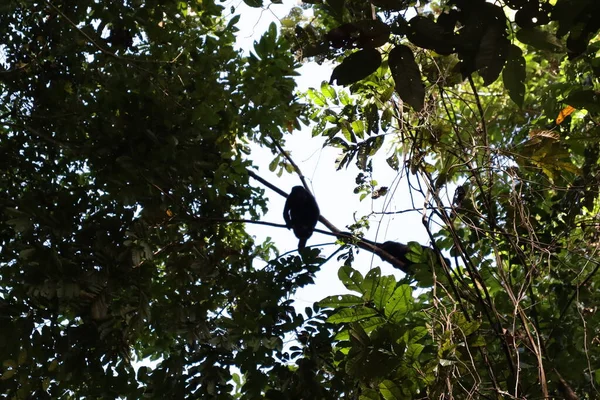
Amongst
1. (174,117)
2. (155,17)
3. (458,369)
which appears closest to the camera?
(458,369)

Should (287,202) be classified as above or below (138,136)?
above

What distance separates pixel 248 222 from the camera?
3490mm

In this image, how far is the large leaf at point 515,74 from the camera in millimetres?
1535

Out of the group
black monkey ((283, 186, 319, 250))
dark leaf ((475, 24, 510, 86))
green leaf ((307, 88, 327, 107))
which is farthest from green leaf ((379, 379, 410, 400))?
black monkey ((283, 186, 319, 250))

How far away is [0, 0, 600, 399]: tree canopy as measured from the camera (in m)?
2.11

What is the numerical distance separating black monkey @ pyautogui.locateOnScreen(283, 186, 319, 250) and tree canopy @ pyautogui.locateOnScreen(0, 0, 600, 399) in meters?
0.99

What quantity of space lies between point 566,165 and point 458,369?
0.86 m

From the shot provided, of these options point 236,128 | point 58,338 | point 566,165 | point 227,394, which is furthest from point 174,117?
point 566,165

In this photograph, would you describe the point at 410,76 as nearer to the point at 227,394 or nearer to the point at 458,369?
the point at 458,369

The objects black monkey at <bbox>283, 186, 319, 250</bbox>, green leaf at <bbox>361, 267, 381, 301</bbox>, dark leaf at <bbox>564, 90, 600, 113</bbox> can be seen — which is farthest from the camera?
black monkey at <bbox>283, 186, 319, 250</bbox>

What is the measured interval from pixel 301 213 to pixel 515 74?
165 inches

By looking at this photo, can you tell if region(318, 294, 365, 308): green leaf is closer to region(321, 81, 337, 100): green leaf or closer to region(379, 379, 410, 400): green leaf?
region(379, 379, 410, 400): green leaf

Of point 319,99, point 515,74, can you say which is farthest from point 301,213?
point 515,74

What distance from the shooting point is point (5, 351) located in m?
2.98
